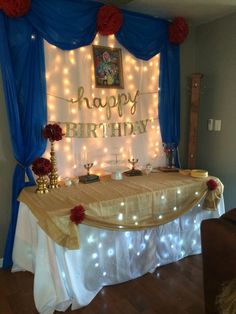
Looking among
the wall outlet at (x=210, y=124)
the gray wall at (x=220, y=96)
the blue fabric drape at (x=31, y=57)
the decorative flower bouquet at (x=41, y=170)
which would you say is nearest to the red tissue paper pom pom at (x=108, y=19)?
the blue fabric drape at (x=31, y=57)

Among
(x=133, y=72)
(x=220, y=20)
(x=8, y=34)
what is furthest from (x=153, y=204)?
(x=220, y=20)

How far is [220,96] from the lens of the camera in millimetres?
3006

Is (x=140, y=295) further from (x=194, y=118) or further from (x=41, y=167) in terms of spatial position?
(x=194, y=118)

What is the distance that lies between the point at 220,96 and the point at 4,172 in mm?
2354

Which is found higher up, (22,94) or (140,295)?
(22,94)

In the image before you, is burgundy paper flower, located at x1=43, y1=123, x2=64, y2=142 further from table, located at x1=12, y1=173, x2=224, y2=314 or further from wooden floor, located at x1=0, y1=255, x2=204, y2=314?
wooden floor, located at x1=0, y1=255, x2=204, y2=314

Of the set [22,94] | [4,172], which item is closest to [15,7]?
[22,94]

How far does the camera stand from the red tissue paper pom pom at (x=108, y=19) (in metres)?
2.41

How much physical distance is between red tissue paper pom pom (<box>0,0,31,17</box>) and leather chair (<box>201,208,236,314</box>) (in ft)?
6.57

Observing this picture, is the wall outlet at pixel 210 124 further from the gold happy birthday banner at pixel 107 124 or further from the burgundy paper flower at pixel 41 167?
the burgundy paper flower at pixel 41 167

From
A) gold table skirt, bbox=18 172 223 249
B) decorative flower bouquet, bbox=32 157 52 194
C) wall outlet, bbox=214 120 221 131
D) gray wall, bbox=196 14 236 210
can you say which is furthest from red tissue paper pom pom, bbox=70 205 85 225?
wall outlet, bbox=214 120 221 131

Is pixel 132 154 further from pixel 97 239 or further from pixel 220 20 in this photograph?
pixel 220 20

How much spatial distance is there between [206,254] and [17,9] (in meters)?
2.15

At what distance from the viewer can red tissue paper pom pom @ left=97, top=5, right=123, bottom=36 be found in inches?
94.8
